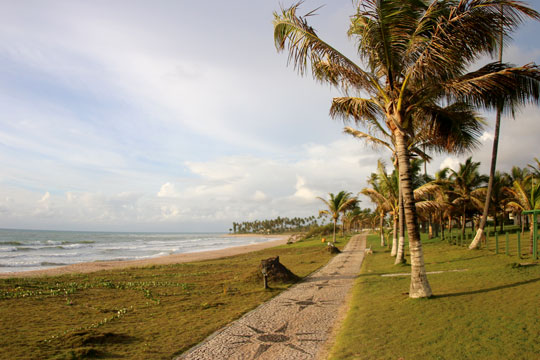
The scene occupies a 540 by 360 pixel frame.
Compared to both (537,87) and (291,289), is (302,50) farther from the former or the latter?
(291,289)

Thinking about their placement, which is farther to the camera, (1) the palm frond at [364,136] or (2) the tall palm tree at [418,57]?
(1) the palm frond at [364,136]

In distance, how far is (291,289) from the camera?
11.2 meters

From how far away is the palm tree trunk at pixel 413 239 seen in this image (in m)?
7.62

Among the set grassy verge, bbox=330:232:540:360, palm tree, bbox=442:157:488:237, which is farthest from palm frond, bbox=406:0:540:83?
palm tree, bbox=442:157:488:237

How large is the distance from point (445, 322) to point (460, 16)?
253 inches

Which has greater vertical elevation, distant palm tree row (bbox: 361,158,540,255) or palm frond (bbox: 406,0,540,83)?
palm frond (bbox: 406,0,540,83)

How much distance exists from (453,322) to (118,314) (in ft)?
25.8

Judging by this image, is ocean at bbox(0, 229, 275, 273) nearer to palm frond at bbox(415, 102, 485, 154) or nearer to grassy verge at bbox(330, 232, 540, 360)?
grassy verge at bbox(330, 232, 540, 360)

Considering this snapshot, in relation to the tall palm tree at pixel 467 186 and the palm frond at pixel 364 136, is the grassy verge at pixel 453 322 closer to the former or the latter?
the palm frond at pixel 364 136

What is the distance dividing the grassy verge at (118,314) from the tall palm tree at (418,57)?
534 centimetres

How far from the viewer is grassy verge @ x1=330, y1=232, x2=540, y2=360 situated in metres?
4.65

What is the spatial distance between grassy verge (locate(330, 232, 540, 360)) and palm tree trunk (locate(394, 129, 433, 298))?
0.30 m

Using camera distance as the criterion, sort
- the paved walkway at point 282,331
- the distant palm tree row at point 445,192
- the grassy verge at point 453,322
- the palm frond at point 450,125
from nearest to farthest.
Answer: the grassy verge at point 453,322 < the paved walkway at point 282,331 < the palm frond at point 450,125 < the distant palm tree row at point 445,192

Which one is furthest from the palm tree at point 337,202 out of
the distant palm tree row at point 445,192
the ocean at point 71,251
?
the ocean at point 71,251
